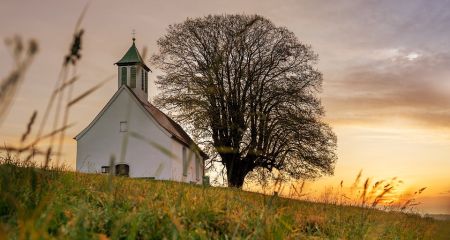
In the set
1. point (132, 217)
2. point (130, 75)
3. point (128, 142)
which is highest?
point (130, 75)

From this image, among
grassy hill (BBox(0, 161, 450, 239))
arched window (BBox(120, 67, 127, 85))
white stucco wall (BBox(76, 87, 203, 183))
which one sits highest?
arched window (BBox(120, 67, 127, 85))

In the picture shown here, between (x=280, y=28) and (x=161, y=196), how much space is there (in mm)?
31471

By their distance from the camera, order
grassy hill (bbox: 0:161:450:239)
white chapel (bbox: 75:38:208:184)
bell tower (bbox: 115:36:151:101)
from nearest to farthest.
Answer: grassy hill (bbox: 0:161:450:239), white chapel (bbox: 75:38:208:184), bell tower (bbox: 115:36:151:101)

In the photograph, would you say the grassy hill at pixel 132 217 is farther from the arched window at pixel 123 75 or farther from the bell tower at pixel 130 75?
the arched window at pixel 123 75

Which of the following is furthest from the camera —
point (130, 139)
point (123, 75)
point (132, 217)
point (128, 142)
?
point (123, 75)

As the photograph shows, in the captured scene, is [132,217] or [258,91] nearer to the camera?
[132,217]

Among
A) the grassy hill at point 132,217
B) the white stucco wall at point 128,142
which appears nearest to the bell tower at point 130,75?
the white stucco wall at point 128,142

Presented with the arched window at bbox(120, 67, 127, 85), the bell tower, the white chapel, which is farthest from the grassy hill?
the arched window at bbox(120, 67, 127, 85)

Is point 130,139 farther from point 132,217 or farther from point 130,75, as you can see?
point 132,217

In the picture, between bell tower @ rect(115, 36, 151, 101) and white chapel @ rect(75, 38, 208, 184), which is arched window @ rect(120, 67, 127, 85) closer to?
bell tower @ rect(115, 36, 151, 101)

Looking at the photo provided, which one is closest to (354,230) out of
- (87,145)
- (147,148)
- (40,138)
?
(40,138)

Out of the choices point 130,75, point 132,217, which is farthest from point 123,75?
point 132,217

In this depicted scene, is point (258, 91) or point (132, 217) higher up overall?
point (258, 91)

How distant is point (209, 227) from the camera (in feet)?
16.6
